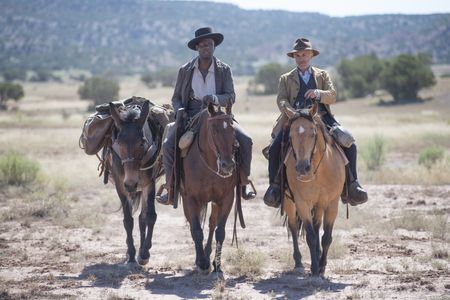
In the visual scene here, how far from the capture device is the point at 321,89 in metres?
10.2

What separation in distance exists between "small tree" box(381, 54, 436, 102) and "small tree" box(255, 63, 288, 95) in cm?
1978

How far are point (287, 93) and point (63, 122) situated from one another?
33704mm

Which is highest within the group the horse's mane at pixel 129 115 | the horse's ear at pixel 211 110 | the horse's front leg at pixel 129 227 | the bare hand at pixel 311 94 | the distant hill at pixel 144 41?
the distant hill at pixel 144 41

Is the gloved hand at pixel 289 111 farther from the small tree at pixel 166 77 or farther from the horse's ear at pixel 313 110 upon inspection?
the small tree at pixel 166 77

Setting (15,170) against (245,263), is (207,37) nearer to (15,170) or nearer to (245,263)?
(245,263)

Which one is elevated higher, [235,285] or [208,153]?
[208,153]

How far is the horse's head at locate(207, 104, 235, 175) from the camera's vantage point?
8961mm

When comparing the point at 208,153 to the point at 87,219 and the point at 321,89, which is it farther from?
the point at 87,219

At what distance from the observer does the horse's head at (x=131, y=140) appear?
10.2m

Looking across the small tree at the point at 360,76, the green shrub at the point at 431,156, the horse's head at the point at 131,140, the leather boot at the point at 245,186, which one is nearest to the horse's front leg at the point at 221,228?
the leather boot at the point at 245,186

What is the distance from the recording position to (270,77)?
78625mm

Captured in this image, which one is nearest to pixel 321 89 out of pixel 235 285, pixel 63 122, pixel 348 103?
pixel 235 285

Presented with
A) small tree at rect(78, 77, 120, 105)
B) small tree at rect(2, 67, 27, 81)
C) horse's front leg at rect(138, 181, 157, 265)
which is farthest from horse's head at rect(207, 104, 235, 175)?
small tree at rect(2, 67, 27, 81)

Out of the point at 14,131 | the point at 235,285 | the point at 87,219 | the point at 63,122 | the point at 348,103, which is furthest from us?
the point at 348,103
